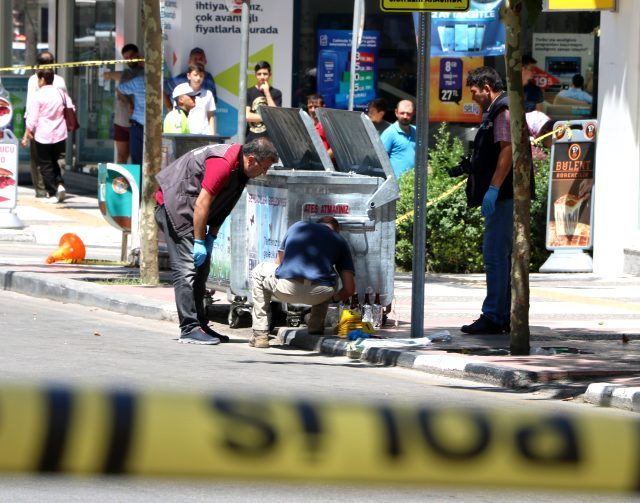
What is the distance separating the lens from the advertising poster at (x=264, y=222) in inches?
406

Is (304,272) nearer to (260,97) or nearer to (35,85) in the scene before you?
(260,97)

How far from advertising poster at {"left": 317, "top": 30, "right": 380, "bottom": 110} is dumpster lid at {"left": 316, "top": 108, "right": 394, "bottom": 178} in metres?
7.48

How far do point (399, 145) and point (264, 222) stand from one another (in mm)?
4544

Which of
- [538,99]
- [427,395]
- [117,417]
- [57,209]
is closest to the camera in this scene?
[117,417]

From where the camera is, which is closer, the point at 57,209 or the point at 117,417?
the point at 117,417

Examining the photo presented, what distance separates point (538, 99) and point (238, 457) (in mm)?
15193

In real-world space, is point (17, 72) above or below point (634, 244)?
above

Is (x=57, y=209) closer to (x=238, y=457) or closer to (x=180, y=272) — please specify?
(x=180, y=272)

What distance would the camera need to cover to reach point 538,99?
651 inches

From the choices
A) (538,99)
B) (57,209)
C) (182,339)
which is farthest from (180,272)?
(57,209)

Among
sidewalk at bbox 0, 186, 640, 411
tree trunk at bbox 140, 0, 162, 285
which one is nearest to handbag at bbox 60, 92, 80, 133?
sidewalk at bbox 0, 186, 640, 411

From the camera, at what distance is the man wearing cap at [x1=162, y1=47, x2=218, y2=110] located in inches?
680

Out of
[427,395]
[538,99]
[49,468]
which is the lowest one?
[427,395]

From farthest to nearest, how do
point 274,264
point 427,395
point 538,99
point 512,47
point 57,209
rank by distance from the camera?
point 57,209 < point 538,99 < point 274,264 < point 512,47 < point 427,395
